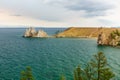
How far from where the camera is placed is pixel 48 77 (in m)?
77.8

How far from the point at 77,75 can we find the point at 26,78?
11917 millimetres

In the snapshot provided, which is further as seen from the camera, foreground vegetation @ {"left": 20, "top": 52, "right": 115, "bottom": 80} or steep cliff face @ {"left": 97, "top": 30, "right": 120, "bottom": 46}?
steep cliff face @ {"left": 97, "top": 30, "right": 120, "bottom": 46}

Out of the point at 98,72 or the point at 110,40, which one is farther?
the point at 110,40

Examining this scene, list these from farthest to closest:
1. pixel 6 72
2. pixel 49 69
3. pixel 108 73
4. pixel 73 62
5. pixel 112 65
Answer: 1. pixel 73 62
2. pixel 112 65
3. pixel 49 69
4. pixel 6 72
5. pixel 108 73

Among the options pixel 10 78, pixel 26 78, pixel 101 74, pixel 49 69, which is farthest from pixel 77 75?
pixel 49 69

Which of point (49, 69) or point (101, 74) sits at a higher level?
point (101, 74)

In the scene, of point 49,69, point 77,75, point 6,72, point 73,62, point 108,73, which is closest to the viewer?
point 108,73

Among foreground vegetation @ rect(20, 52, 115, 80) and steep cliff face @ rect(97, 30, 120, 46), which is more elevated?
foreground vegetation @ rect(20, 52, 115, 80)

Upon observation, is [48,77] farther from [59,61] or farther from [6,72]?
[59,61]

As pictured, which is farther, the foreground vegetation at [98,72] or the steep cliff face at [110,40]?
the steep cliff face at [110,40]

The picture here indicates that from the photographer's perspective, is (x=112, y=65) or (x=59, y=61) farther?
(x=59, y=61)

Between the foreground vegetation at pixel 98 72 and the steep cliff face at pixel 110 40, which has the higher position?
the foreground vegetation at pixel 98 72

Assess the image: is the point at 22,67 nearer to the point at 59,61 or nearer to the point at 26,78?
the point at 59,61

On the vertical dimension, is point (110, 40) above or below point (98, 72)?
below
